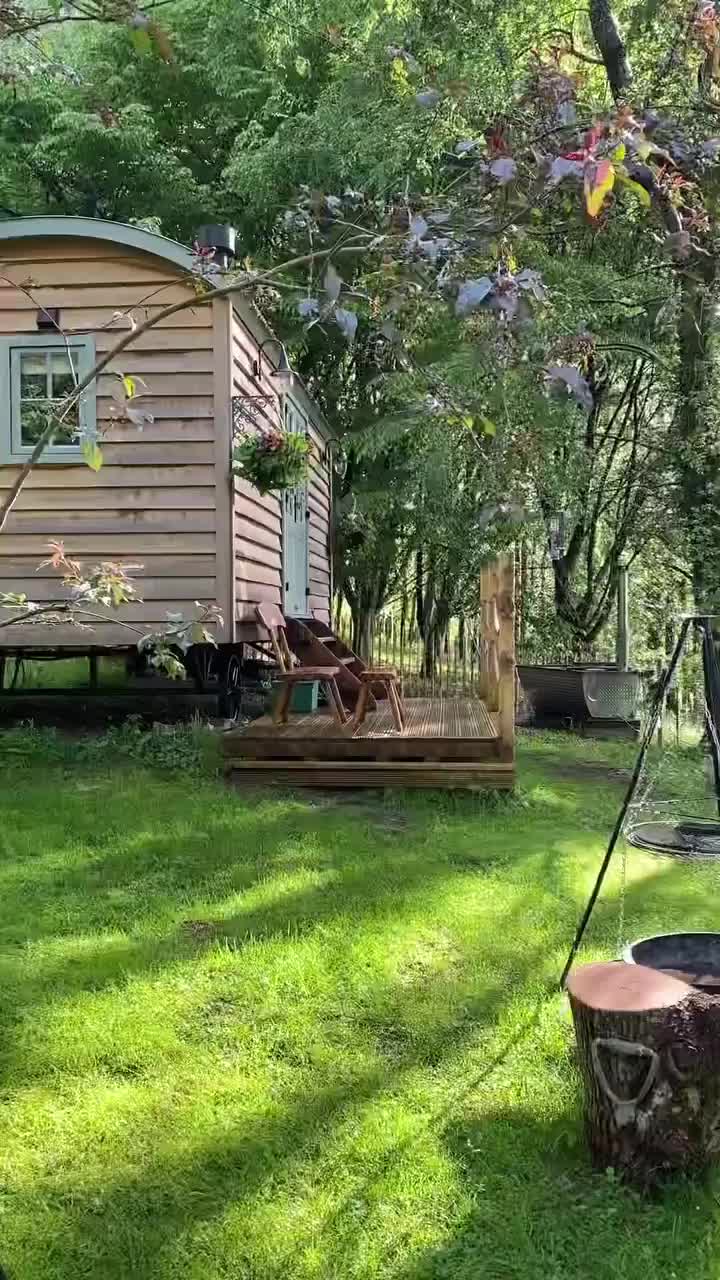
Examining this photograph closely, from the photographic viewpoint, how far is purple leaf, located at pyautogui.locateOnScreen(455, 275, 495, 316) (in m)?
1.84

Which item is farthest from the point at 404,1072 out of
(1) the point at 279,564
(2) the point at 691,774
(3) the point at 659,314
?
(3) the point at 659,314

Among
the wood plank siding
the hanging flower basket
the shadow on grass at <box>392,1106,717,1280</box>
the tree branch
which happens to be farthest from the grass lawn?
the hanging flower basket

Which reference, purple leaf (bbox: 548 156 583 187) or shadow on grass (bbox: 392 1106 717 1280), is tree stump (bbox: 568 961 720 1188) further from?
purple leaf (bbox: 548 156 583 187)

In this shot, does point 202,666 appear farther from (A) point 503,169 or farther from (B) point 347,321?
(A) point 503,169

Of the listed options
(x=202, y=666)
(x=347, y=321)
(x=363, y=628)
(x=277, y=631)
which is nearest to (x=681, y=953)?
(x=347, y=321)

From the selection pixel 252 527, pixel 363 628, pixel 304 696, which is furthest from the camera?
pixel 363 628

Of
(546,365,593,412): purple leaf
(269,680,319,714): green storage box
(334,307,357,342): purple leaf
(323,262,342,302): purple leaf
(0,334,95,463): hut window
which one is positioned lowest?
(269,680,319,714): green storage box

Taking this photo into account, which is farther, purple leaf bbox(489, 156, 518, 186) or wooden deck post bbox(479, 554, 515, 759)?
wooden deck post bbox(479, 554, 515, 759)

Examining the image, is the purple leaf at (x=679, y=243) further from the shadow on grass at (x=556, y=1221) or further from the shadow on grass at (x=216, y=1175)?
the shadow on grass at (x=216, y=1175)

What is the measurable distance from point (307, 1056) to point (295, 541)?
8729 millimetres

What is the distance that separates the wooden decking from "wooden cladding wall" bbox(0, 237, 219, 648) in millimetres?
1527

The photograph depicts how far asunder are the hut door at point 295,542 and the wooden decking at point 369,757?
3.86 m

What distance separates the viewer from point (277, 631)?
28.6 feet

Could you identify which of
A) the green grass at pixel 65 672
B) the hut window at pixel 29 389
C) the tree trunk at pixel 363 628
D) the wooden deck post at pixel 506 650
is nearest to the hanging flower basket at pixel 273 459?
the hut window at pixel 29 389
